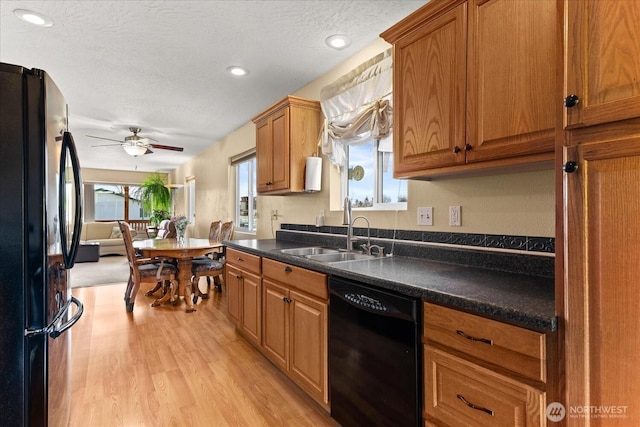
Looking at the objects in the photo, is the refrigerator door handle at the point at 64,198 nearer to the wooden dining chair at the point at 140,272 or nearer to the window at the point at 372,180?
the window at the point at 372,180

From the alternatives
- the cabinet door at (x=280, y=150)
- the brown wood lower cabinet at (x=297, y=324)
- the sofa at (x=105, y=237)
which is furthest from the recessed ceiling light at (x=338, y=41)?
the sofa at (x=105, y=237)

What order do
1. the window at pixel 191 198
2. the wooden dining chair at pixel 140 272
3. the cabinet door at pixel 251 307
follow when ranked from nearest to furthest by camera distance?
the cabinet door at pixel 251 307
the wooden dining chair at pixel 140 272
the window at pixel 191 198

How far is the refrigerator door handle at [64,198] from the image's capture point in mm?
1399

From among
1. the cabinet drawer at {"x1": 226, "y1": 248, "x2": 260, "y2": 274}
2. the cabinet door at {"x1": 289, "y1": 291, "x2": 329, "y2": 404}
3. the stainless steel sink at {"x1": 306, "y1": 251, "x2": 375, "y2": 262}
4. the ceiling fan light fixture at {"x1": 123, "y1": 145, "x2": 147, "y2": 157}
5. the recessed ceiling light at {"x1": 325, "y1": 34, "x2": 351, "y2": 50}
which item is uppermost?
the recessed ceiling light at {"x1": 325, "y1": 34, "x2": 351, "y2": 50}

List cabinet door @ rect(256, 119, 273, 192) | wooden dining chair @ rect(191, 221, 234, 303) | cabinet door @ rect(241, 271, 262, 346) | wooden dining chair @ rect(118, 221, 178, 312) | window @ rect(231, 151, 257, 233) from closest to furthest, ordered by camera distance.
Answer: cabinet door @ rect(241, 271, 262, 346) → cabinet door @ rect(256, 119, 273, 192) → wooden dining chair @ rect(118, 221, 178, 312) → wooden dining chair @ rect(191, 221, 234, 303) → window @ rect(231, 151, 257, 233)

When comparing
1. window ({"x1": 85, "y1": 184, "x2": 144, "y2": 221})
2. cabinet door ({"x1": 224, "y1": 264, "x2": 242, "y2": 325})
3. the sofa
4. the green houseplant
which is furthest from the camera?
window ({"x1": 85, "y1": 184, "x2": 144, "y2": 221})

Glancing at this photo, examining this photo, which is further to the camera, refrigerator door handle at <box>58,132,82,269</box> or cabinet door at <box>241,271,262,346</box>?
cabinet door at <box>241,271,262,346</box>

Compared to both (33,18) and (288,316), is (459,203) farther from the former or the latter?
(33,18)

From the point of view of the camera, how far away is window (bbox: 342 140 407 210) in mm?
2406

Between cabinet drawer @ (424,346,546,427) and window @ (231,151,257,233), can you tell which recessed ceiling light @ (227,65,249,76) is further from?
cabinet drawer @ (424,346,546,427)

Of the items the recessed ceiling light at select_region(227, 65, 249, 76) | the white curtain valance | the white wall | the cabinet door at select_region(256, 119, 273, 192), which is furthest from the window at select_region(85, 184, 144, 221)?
the white curtain valance

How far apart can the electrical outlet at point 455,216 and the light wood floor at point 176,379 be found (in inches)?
52.3

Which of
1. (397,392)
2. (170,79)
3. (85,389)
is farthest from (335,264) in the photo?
(170,79)

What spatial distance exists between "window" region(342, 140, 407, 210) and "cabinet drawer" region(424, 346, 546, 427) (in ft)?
3.95
